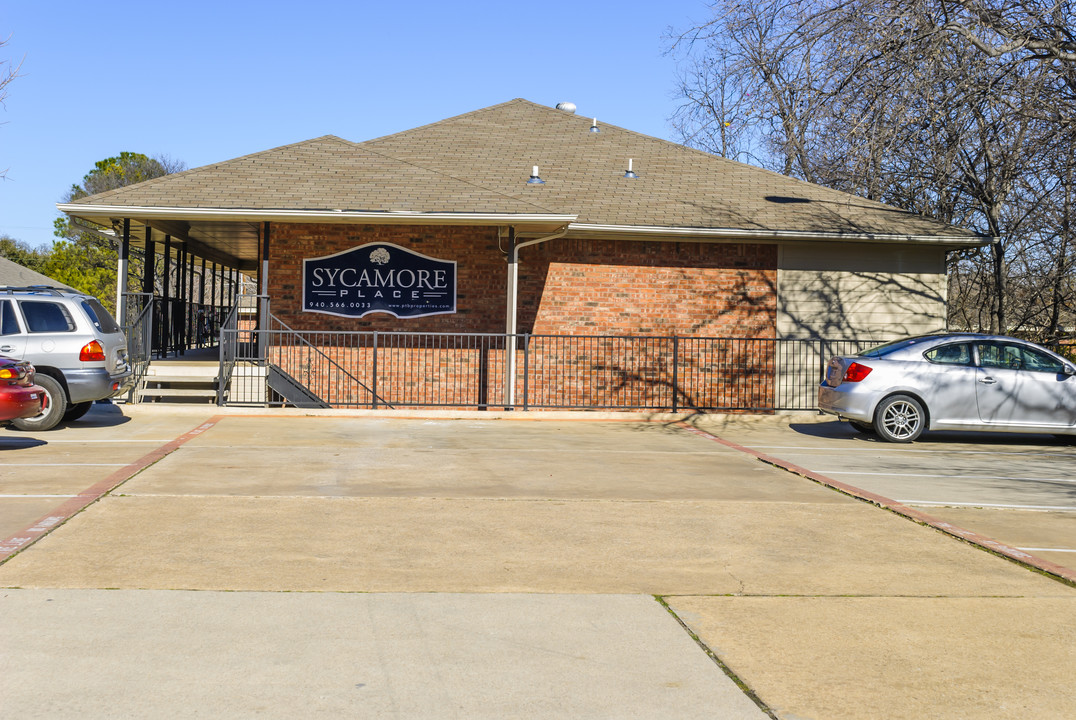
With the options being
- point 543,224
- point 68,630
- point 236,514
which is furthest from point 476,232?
point 68,630

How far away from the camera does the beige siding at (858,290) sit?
1847 cm

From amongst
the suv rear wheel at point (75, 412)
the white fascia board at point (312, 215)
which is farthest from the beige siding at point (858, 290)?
the suv rear wheel at point (75, 412)

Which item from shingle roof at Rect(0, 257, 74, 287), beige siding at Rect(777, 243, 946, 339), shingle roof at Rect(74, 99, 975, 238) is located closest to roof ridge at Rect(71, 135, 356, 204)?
shingle roof at Rect(74, 99, 975, 238)

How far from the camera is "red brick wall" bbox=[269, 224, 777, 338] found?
698 inches

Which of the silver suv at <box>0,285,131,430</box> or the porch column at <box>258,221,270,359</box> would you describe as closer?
the silver suv at <box>0,285,131,430</box>

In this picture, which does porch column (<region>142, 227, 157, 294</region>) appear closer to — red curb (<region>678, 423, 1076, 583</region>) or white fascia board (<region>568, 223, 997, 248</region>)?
white fascia board (<region>568, 223, 997, 248</region>)

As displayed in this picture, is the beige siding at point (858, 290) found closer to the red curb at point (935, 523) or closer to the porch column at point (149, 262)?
the red curb at point (935, 523)

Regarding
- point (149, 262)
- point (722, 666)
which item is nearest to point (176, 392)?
point (149, 262)

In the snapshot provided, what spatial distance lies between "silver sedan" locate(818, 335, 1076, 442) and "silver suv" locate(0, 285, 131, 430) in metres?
9.86

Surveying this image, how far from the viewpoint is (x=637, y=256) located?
18.1 m

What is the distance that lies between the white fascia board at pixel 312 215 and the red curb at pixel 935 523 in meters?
5.78

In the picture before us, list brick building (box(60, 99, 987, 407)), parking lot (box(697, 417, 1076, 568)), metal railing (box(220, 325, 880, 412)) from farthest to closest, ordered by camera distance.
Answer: metal railing (box(220, 325, 880, 412)), brick building (box(60, 99, 987, 407)), parking lot (box(697, 417, 1076, 568))

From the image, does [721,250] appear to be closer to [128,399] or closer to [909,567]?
[128,399]

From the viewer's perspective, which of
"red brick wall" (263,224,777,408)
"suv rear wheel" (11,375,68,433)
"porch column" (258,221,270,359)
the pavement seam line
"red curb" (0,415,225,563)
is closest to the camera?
the pavement seam line
